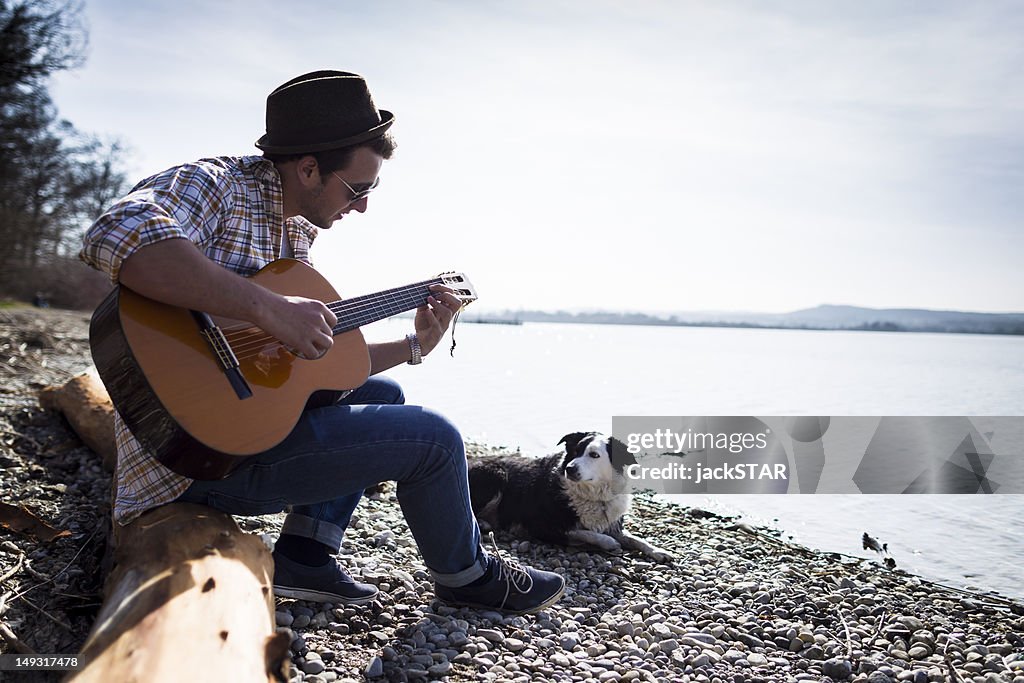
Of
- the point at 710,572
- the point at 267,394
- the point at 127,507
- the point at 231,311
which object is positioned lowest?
the point at 710,572

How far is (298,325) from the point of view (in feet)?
8.56

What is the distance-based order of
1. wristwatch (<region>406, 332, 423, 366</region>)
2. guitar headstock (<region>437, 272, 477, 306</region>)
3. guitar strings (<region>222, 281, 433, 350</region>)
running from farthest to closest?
guitar headstock (<region>437, 272, 477, 306</region>), wristwatch (<region>406, 332, 423, 366</region>), guitar strings (<region>222, 281, 433, 350</region>)

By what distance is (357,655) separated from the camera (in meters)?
3.06

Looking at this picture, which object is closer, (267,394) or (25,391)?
(267,394)

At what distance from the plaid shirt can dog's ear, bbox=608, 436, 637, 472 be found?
2.97 metres

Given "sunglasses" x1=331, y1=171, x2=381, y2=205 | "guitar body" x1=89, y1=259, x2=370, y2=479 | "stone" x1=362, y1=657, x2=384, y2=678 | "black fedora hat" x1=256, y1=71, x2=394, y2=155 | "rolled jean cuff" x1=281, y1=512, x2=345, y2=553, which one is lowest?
"stone" x1=362, y1=657, x2=384, y2=678

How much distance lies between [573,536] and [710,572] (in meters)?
0.98

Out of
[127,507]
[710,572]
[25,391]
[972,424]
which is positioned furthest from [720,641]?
[972,424]

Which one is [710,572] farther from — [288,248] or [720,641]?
[288,248]

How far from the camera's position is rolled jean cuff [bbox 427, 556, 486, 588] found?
3.37m

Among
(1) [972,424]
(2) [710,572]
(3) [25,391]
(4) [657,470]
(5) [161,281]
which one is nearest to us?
(5) [161,281]

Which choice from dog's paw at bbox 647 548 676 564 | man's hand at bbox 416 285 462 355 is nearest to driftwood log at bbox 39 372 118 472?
man's hand at bbox 416 285 462 355

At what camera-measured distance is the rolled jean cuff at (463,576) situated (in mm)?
3365

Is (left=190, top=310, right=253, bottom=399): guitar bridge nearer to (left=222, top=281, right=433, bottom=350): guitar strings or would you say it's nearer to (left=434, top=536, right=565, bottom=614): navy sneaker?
(left=222, top=281, right=433, bottom=350): guitar strings
